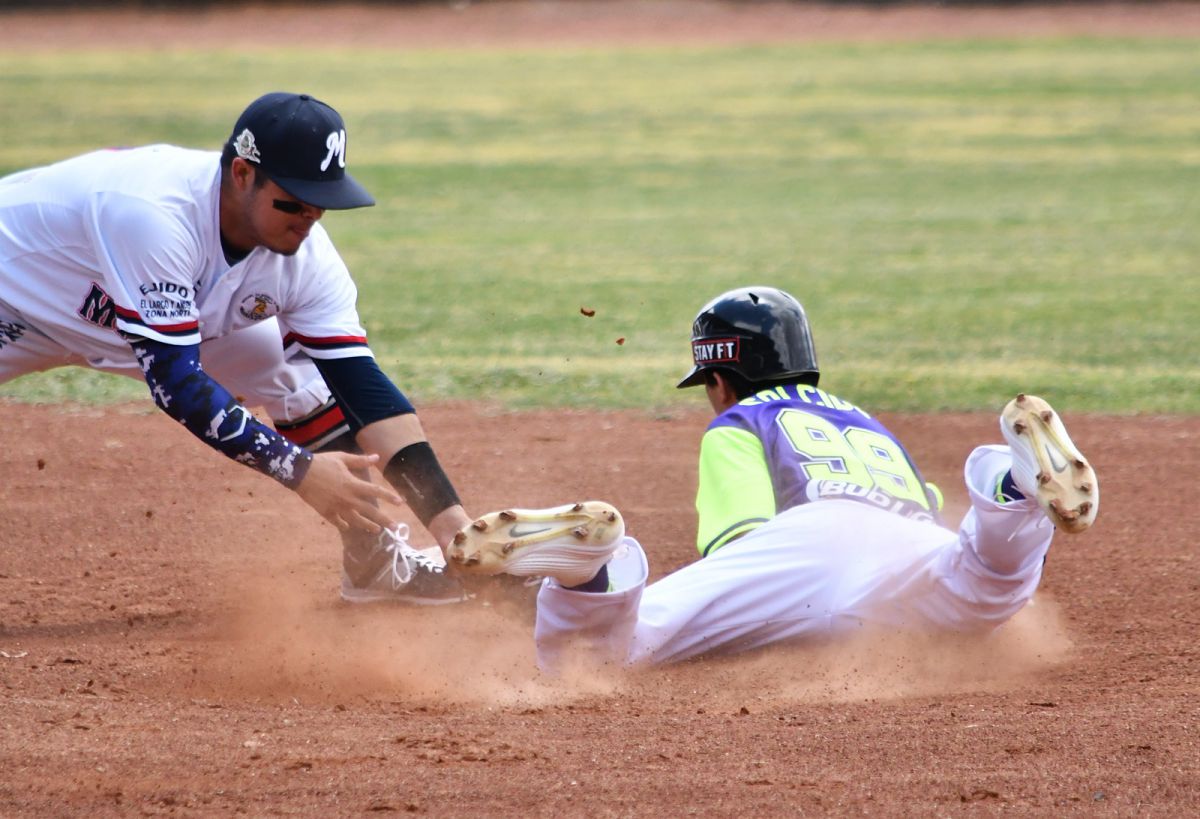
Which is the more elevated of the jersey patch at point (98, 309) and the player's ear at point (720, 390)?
the jersey patch at point (98, 309)

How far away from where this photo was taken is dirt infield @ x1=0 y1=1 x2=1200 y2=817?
3.43 metres

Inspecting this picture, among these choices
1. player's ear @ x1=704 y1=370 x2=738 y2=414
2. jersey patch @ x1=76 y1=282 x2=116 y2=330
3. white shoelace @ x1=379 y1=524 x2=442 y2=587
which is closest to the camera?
jersey patch @ x1=76 y1=282 x2=116 y2=330

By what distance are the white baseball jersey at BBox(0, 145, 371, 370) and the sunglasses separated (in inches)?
10.1

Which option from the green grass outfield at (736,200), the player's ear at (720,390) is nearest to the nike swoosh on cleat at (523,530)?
the player's ear at (720,390)

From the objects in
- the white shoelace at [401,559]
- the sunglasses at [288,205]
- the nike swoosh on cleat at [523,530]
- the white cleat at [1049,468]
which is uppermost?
the sunglasses at [288,205]

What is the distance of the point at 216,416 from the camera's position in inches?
172

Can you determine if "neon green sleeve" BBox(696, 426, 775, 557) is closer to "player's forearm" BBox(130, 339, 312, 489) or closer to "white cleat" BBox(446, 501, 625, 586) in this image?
"white cleat" BBox(446, 501, 625, 586)

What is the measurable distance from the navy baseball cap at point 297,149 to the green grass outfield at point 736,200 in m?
3.97

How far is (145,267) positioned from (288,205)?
0.45 metres

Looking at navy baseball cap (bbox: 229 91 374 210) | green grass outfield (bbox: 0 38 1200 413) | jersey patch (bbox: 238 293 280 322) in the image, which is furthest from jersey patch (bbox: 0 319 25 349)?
green grass outfield (bbox: 0 38 1200 413)

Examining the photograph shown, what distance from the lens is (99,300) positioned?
4.79 meters

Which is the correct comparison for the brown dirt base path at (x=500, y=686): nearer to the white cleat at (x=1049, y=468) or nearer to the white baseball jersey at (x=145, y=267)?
the white cleat at (x=1049, y=468)

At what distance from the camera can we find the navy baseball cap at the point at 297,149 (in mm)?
4383

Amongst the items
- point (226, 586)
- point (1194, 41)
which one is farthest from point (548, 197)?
point (1194, 41)
